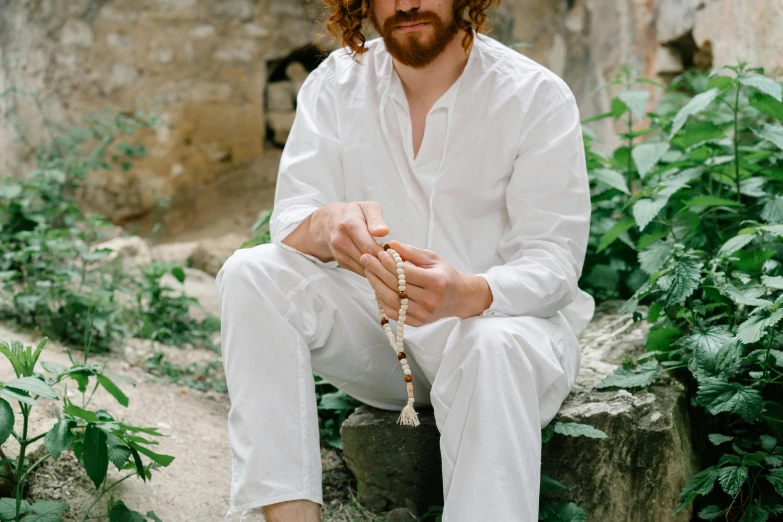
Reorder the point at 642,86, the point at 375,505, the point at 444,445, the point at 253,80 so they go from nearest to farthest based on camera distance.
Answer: the point at 444,445 → the point at 375,505 → the point at 642,86 → the point at 253,80

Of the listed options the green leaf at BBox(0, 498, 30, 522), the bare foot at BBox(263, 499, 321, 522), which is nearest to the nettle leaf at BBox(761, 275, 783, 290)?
the bare foot at BBox(263, 499, 321, 522)

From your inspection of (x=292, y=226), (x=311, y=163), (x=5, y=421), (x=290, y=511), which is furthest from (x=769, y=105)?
(x=5, y=421)

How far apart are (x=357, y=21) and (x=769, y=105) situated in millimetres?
1249

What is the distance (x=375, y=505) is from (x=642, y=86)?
3189 millimetres

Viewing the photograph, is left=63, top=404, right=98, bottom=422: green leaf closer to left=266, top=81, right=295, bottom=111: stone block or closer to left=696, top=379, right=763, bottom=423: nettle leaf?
left=696, top=379, right=763, bottom=423: nettle leaf


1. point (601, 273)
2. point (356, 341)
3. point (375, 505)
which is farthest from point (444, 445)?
point (601, 273)

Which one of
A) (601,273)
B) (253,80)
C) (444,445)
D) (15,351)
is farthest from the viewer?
(253,80)

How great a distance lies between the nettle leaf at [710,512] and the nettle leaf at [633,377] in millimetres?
312

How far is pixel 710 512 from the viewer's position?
1.90 meters

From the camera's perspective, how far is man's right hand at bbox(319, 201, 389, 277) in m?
1.69

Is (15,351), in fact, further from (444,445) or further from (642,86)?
(642,86)

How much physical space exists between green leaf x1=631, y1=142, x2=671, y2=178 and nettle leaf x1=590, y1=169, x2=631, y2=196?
7 cm

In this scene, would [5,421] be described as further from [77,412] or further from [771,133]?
[771,133]

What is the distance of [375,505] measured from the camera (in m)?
2.08
